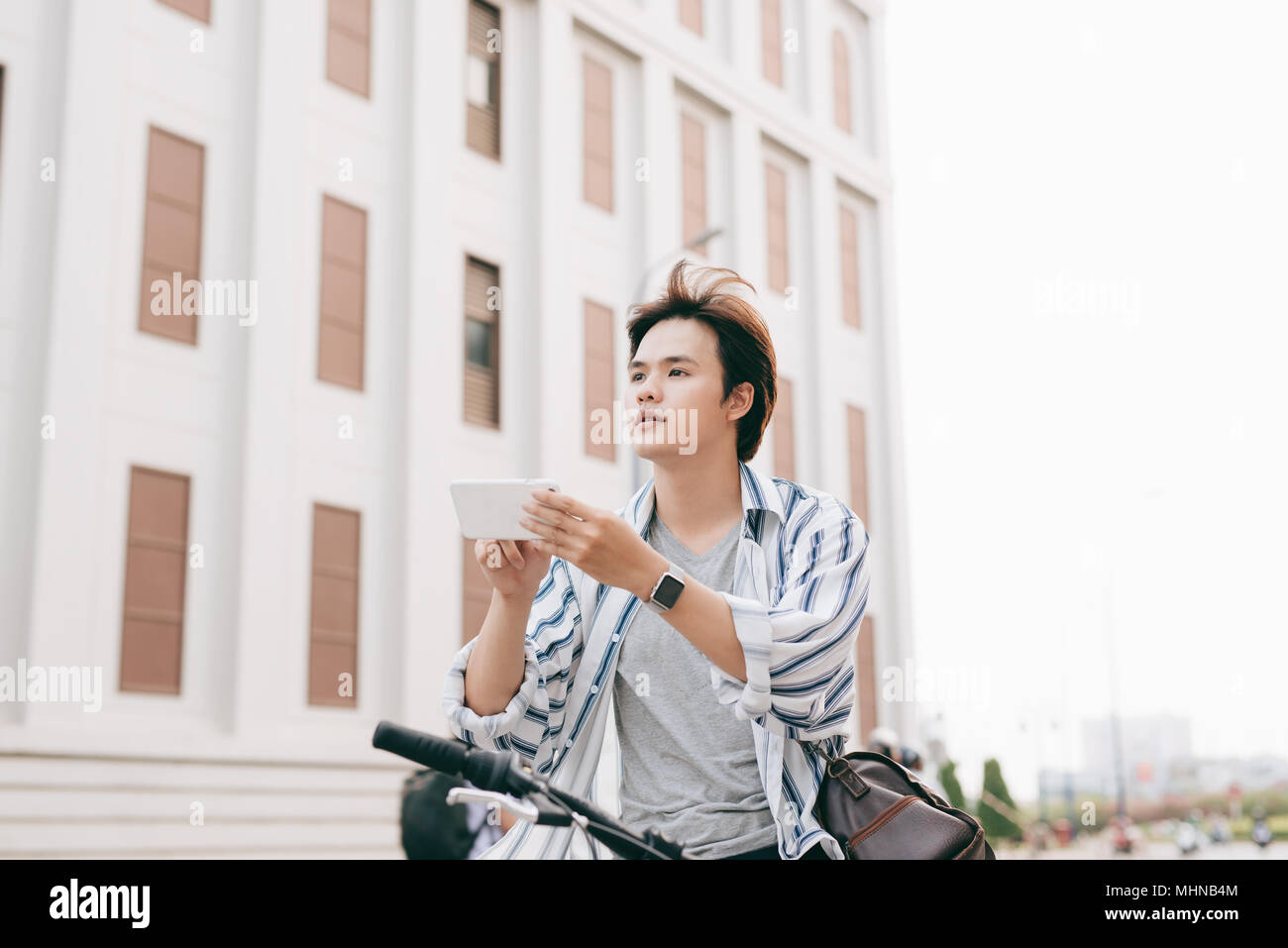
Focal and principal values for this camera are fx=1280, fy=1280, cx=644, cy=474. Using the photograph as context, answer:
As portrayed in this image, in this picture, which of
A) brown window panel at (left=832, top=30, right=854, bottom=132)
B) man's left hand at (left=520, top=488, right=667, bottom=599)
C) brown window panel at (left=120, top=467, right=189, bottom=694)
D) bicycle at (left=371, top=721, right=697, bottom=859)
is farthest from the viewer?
brown window panel at (left=832, top=30, right=854, bottom=132)

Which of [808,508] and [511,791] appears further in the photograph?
[808,508]

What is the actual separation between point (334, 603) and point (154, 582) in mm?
2426

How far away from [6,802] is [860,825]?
12.4 metres

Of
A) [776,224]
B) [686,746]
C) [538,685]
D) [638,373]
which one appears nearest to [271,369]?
[776,224]

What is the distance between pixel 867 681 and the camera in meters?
26.2

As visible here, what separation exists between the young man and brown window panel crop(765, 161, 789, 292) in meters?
23.0

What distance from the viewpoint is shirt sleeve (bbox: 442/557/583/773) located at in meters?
2.47

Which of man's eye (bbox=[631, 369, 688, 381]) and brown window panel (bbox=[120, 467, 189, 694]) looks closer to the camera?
man's eye (bbox=[631, 369, 688, 381])

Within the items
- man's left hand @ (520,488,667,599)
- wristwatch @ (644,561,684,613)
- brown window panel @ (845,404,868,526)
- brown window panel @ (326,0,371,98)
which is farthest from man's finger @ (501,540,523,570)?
brown window panel @ (845,404,868,526)

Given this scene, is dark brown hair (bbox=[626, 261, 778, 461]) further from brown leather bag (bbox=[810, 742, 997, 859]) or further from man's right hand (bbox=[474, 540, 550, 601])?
brown leather bag (bbox=[810, 742, 997, 859])

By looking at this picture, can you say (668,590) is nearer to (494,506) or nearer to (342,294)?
(494,506)

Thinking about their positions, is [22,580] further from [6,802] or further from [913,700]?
[913,700]

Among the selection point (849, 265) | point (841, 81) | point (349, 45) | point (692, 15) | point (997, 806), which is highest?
point (841, 81)
